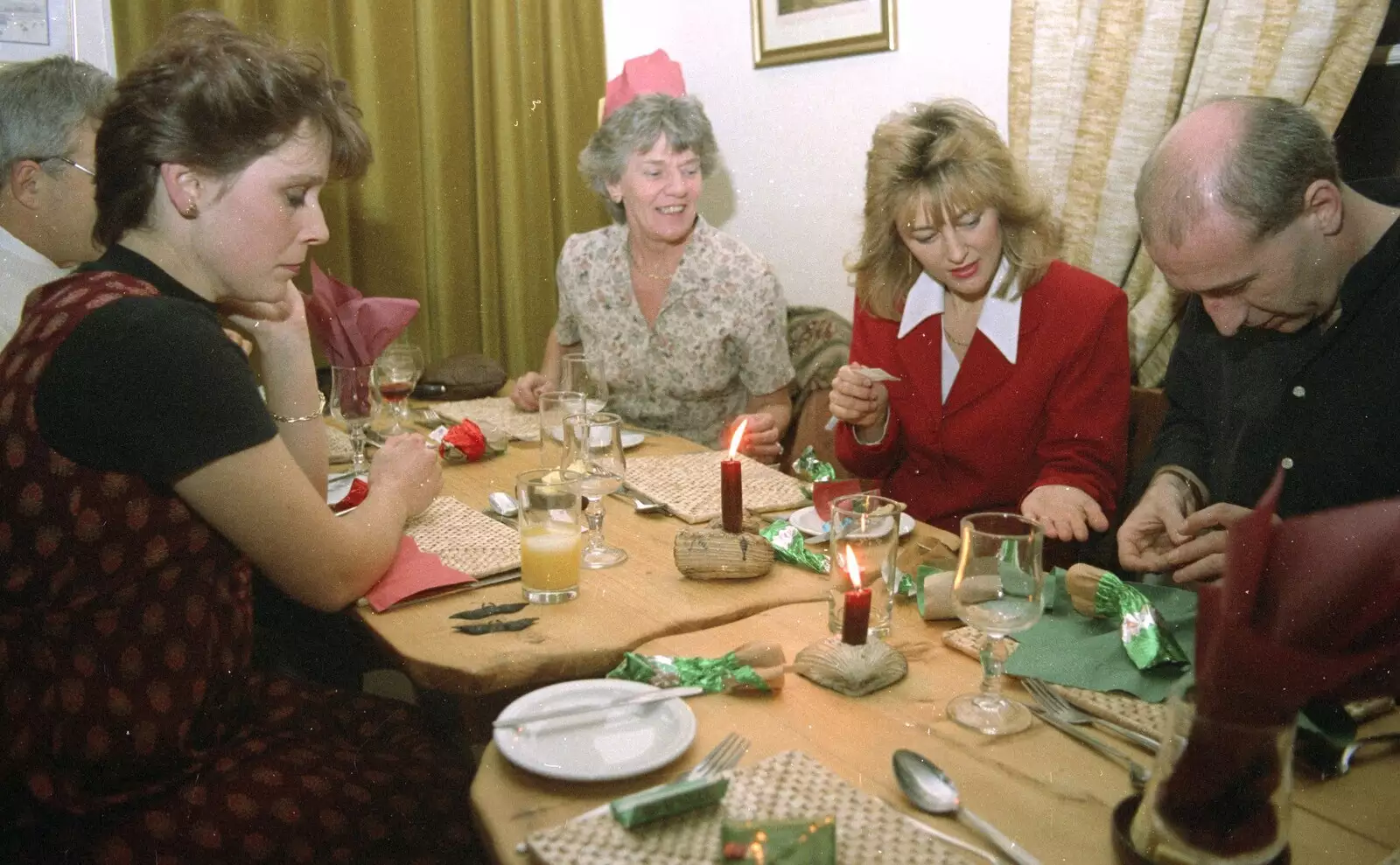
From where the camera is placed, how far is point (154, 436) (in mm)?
1235

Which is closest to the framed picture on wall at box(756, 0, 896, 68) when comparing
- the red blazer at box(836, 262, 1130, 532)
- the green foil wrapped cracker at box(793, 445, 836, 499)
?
the red blazer at box(836, 262, 1130, 532)

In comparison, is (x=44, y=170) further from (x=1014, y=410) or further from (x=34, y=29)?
(x=1014, y=410)

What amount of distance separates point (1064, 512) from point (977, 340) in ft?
1.64

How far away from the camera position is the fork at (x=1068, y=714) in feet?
3.45

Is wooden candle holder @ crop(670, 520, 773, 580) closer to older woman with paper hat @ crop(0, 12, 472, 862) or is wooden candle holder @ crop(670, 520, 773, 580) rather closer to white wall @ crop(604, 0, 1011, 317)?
older woman with paper hat @ crop(0, 12, 472, 862)

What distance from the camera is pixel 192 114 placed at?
1.40 meters

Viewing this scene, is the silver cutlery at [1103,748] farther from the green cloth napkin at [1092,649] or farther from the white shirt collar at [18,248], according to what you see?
the white shirt collar at [18,248]

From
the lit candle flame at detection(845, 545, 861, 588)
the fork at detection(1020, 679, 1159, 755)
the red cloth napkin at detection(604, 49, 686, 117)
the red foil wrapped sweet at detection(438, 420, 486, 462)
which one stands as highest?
the red cloth napkin at detection(604, 49, 686, 117)

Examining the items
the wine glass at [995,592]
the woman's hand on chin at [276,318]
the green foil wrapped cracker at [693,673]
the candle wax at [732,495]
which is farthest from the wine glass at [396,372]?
the wine glass at [995,592]

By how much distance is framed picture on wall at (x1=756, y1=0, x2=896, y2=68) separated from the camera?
2918mm

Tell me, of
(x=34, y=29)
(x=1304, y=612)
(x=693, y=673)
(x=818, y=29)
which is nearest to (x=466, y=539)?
(x=693, y=673)

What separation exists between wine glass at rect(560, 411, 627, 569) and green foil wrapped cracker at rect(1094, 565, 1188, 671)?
28.8 inches

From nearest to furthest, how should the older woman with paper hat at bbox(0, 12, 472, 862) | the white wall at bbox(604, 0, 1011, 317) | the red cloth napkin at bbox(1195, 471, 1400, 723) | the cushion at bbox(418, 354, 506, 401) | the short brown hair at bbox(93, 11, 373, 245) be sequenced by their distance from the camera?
the red cloth napkin at bbox(1195, 471, 1400, 723) < the older woman with paper hat at bbox(0, 12, 472, 862) < the short brown hair at bbox(93, 11, 373, 245) < the white wall at bbox(604, 0, 1011, 317) < the cushion at bbox(418, 354, 506, 401)

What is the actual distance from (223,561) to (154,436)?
8.5 inches
